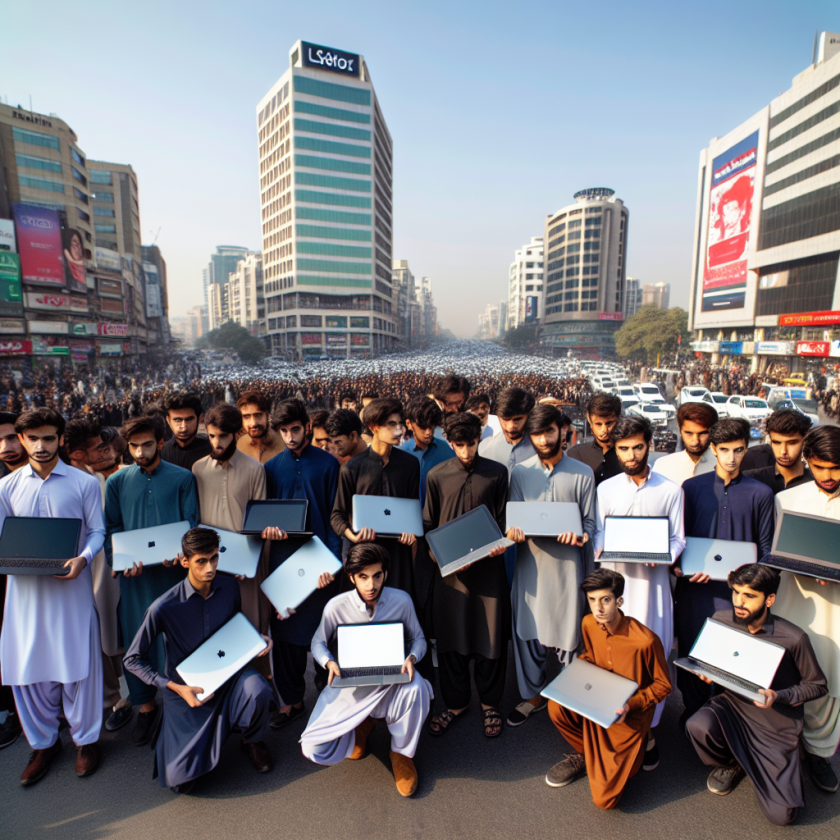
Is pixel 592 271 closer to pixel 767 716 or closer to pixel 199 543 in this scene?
pixel 767 716

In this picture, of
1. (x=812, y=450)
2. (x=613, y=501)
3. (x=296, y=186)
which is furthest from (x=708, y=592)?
(x=296, y=186)

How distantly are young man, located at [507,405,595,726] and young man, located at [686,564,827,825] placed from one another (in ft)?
2.68

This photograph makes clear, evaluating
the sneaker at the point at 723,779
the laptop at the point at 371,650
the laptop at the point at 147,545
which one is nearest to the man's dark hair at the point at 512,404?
the laptop at the point at 371,650

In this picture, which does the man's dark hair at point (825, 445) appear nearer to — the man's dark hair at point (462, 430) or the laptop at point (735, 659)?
the laptop at point (735, 659)

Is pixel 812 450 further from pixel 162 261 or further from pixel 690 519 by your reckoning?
pixel 162 261

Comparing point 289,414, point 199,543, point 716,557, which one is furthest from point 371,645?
point 716,557

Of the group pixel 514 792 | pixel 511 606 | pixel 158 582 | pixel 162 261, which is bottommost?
pixel 514 792

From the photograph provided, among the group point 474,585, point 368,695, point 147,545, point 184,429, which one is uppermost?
point 184,429

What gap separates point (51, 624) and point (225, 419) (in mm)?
1566

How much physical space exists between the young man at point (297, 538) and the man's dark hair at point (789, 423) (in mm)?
3167

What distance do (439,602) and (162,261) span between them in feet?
391

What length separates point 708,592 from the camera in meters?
3.29

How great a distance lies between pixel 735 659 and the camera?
8.85 ft

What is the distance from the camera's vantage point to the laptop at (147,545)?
10.2ft
